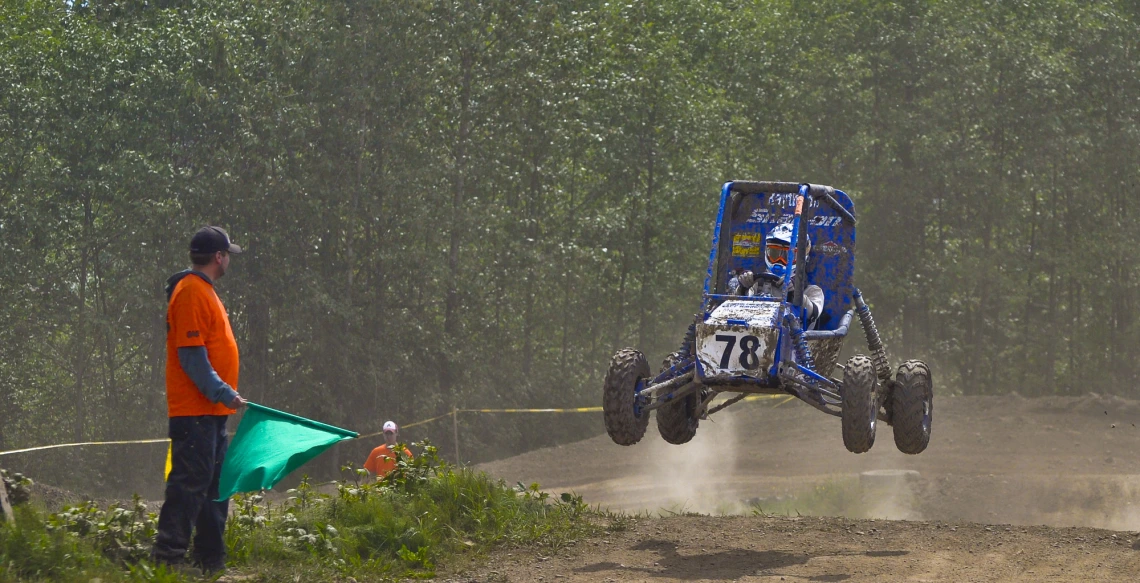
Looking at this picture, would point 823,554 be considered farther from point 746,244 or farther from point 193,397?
point 193,397

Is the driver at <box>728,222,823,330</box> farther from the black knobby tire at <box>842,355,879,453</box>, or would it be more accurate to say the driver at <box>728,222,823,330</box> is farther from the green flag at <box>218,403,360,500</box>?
the green flag at <box>218,403,360,500</box>

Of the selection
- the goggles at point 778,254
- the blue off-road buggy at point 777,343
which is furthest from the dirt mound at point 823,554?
the goggles at point 778,254

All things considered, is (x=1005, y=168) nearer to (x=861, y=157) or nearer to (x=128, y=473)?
(x=861, y=157)

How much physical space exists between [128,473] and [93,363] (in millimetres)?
4773

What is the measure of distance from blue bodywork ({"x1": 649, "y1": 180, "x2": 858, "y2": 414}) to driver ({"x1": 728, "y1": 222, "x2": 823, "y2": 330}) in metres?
0.11

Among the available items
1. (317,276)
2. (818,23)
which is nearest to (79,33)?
(317,276)

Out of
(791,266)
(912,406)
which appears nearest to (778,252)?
(791,266)

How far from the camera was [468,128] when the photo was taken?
33.4 meters

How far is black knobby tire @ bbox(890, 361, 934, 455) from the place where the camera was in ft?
37.8

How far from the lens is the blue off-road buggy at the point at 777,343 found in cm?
1058

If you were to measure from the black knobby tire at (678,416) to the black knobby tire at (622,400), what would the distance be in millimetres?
391

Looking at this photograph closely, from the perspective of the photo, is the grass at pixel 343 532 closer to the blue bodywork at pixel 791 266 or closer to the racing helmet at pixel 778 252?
the blue bodywork at pixel 791 266

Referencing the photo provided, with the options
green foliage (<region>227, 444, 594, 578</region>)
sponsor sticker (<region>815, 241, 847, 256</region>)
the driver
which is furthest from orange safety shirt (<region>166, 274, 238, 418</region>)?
sponsor sticker (<region>815, 241, 847, 256</region>)

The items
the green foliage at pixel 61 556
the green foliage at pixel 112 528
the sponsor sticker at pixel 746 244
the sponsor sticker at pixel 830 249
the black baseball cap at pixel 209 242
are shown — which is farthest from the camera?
the sponsor sticker at pixel 830 249
